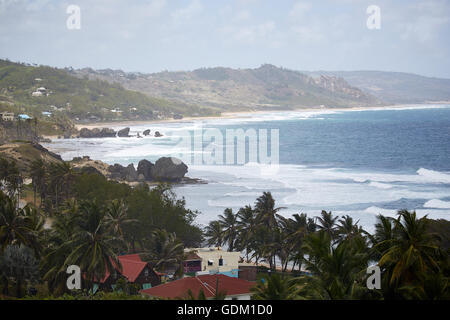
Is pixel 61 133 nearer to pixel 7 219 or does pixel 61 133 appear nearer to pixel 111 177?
pixel 111 177

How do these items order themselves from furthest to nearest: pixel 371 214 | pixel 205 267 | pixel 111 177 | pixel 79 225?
pixel 111 177 < pixel 371 214 < pixel 205 267 < pixel 79 225

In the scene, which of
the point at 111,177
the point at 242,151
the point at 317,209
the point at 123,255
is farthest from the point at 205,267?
the point at 242,151

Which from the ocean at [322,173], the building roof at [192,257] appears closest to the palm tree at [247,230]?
the building roof at [192,257]

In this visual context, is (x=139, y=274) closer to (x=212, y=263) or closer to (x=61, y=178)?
(x=212, y=263)

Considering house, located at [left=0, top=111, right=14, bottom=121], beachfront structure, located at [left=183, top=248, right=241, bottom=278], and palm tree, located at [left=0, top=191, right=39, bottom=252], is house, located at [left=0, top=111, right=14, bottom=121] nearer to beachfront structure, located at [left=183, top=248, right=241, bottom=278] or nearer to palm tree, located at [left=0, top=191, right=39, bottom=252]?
beachfront structure, located at [left=183, top=248, right=241, bottom=278]

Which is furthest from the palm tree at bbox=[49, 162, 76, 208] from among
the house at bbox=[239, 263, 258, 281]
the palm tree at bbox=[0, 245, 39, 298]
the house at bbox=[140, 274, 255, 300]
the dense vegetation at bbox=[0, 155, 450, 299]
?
the house at bbox=[140, 274, 255, 300]

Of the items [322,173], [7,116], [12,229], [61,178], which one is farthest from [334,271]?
[7,116]
